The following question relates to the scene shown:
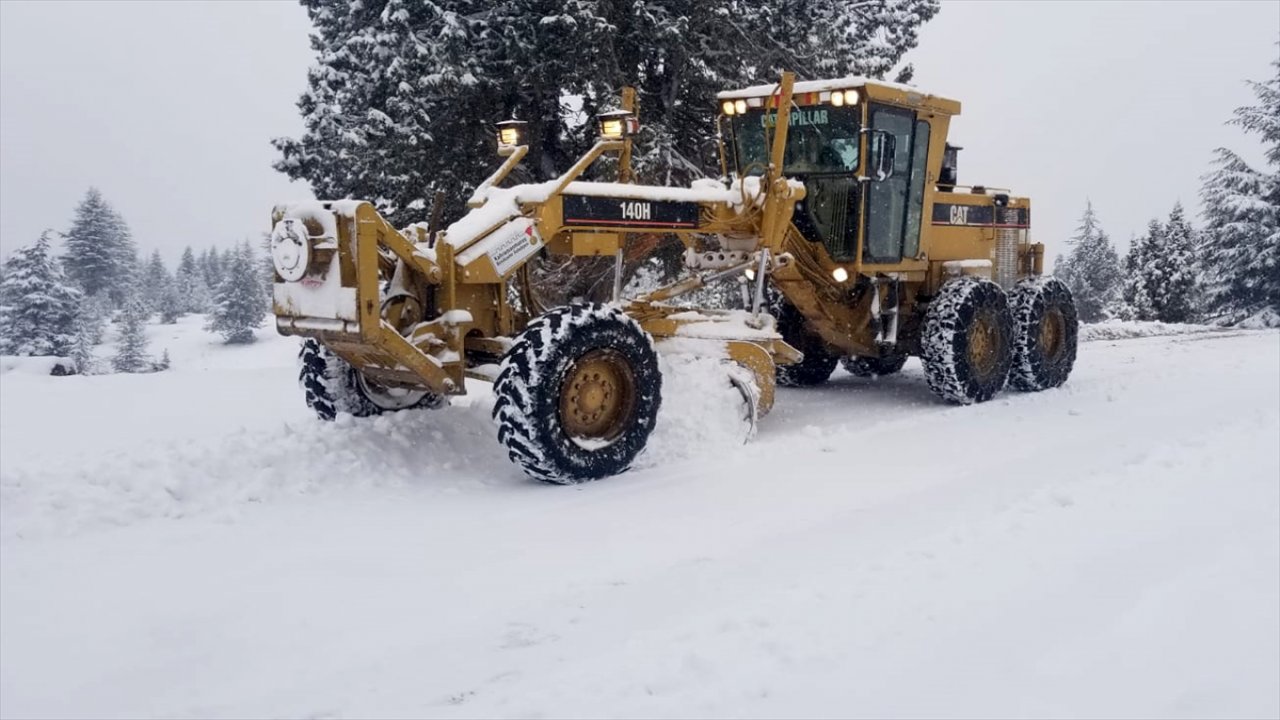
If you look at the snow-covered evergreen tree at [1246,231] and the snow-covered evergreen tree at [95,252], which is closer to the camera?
the snow-covered evergreen tree at [1246,231]

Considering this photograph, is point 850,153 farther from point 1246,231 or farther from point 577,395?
point 1246,231

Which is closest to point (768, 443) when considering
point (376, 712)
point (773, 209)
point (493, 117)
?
point (773, 209)

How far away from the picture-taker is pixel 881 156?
881 centimetres

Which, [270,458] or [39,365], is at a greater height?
[270,458]

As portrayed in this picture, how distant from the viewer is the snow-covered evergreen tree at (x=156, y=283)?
65.7m

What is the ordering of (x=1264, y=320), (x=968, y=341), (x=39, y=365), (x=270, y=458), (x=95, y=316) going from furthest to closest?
(x=95, y=316), (x=1264, y=320), (x=39, y=365), (x=968, y=341), (x=270, y=458)

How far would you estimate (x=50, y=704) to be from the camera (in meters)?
3.33

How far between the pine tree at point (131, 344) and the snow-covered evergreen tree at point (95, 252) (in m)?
11.0

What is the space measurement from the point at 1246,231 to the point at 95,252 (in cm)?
5236

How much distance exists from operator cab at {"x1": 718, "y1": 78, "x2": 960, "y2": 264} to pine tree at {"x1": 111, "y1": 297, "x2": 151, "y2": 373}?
1271 inches

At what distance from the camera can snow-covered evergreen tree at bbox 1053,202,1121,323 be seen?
201ft

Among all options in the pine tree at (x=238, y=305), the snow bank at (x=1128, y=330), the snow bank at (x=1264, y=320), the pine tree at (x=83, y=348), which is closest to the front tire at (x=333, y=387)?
the snow bank at (x=1128, y=330)

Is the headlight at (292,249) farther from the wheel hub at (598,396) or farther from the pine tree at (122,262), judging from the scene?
the pine tree at (122,262)

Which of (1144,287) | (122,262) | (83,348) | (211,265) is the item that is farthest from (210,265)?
(1144,287)
